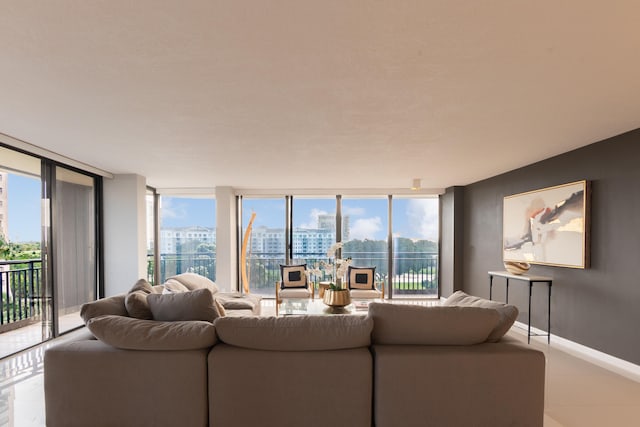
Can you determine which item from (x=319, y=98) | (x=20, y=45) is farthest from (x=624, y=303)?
(x=20, y=45)

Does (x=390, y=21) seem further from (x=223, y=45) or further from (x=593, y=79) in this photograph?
(x=593, y=79)

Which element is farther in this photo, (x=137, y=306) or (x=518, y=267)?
(x=518, y=267)

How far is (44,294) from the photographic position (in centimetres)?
416

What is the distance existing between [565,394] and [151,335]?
10.3 ft

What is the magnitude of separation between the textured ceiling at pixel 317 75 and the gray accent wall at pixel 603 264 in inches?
11.8

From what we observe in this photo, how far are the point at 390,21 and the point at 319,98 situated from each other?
0.93 metres

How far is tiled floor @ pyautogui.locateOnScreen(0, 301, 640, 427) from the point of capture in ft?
7.72

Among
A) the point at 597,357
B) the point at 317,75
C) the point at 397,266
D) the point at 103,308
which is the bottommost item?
the point at 597,357

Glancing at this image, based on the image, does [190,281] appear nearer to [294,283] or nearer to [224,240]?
[294,283]

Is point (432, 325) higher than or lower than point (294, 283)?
higher

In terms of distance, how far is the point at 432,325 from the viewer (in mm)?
2012

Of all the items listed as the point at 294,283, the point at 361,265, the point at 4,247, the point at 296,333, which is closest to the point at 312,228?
the point at 361,265

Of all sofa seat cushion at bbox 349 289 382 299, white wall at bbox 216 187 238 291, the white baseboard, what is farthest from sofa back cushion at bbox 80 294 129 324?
the white baseboard

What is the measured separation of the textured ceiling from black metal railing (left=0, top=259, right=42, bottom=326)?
1.66 m
